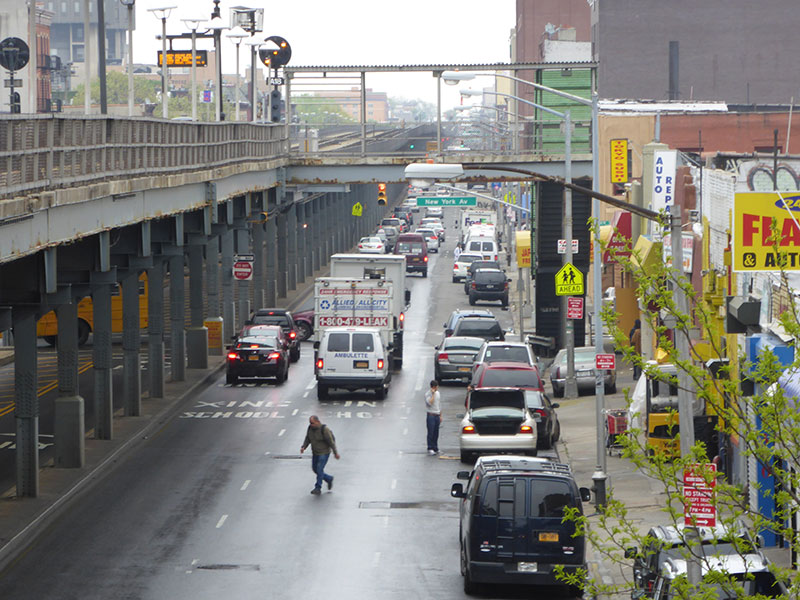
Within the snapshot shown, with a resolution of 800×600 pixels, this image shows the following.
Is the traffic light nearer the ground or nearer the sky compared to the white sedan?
nearer the sky

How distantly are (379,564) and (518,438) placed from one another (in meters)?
9.54

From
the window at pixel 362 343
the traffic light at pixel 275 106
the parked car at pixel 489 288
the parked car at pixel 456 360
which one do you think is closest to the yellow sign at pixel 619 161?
the parked car at pixel 489 288

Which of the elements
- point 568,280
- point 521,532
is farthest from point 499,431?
point 521,532

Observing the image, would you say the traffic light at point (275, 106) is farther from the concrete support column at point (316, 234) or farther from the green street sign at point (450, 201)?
the concrete support column at point (316, 234)

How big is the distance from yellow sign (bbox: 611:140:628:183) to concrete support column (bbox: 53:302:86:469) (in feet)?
120

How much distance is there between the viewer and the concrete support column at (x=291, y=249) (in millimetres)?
81562

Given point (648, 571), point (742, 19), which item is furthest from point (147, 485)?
point (742, 19)

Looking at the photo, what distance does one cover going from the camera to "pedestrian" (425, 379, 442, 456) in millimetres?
32781

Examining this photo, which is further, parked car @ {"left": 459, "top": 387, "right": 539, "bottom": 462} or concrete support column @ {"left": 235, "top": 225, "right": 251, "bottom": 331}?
concrete support column @ {"left": 235, "top": 225, "right": 251, "bottom": 331}

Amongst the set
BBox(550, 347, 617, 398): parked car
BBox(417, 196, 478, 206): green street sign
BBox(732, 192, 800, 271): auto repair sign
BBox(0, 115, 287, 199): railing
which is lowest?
BBox(550, 347, 617, 398): parked car

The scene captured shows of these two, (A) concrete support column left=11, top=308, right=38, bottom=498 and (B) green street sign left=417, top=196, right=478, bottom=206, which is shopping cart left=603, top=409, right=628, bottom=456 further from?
(B) green street sign left=417, top=196, right=478, bottom=206

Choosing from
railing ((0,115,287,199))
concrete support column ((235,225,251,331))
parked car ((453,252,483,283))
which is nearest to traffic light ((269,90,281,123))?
concrete support column ((235,225,251,331))

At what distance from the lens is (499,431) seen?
3200 cm

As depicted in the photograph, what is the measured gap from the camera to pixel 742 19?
336 feet
